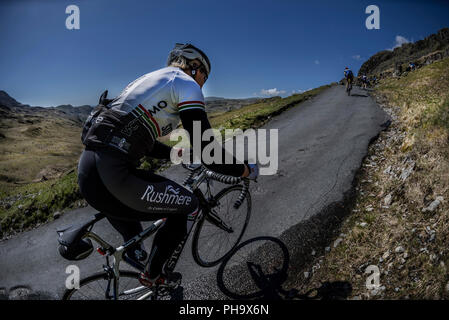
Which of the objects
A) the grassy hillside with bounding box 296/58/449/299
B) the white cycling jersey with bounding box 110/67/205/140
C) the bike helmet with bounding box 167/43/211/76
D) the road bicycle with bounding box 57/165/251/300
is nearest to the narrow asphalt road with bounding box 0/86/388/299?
the road bicycle with bounding box 57/165/251/300

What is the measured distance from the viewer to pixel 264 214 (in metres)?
4.91

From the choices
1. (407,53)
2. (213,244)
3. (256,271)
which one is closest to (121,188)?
(213,244)

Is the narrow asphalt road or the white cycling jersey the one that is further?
the narrow asphalt road

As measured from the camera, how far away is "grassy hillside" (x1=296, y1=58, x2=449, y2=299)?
2754 millimetres

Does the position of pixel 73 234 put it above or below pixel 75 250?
above

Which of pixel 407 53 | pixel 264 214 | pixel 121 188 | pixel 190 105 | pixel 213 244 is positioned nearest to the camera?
pixel 190 105

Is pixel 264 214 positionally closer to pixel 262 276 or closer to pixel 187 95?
pixel 262 276

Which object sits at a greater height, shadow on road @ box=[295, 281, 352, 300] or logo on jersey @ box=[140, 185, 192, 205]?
logo on jersey @ box=[140, 185, 192, 205]

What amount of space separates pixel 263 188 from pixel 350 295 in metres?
3.22

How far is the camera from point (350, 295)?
2922 millimetres

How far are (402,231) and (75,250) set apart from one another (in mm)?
4397

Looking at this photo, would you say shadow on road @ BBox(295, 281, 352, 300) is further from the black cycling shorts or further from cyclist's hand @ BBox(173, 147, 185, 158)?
cyclist's hand @ BBox(173, 147, 185, 158)

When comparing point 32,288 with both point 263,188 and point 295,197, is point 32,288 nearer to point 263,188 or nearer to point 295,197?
point 263,188

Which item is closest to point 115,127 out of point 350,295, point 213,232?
point 213,232
